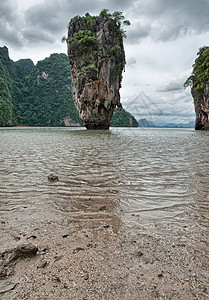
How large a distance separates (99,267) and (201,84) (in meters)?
43.3

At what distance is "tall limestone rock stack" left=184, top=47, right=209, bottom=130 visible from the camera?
118 ft

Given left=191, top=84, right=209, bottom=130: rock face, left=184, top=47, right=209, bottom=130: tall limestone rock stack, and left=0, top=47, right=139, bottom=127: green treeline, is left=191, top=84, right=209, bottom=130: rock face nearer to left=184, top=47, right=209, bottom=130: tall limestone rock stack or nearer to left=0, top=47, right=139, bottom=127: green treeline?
left=184, top=47, right=209, bottom=130: tall limestone rock stack

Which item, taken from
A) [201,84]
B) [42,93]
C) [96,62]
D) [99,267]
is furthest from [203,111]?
[42,93]

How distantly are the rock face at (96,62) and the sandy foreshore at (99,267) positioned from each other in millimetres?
34617

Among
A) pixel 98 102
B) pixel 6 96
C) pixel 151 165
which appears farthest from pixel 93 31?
pixel 6 96

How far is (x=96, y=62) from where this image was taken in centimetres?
3416

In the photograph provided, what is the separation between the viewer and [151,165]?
579 centimetres

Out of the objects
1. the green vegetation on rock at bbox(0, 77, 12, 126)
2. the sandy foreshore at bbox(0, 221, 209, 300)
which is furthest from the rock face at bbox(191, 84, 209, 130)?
the green vegetation on rock at bbox(0, 77, 12, 126)

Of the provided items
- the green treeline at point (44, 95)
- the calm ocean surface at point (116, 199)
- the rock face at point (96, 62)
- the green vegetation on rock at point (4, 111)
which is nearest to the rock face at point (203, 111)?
the rock face at point (96, 62)

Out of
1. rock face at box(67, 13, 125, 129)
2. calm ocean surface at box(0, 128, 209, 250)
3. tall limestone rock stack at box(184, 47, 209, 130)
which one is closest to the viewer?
calm ocean surface at box(0, 128, 209, 250)

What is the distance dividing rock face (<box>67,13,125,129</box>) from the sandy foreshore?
34.6 meters

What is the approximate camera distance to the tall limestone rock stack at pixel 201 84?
36.0m

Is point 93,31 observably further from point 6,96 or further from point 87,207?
point 6,96

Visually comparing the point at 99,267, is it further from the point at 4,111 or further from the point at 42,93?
the point at 42,93
